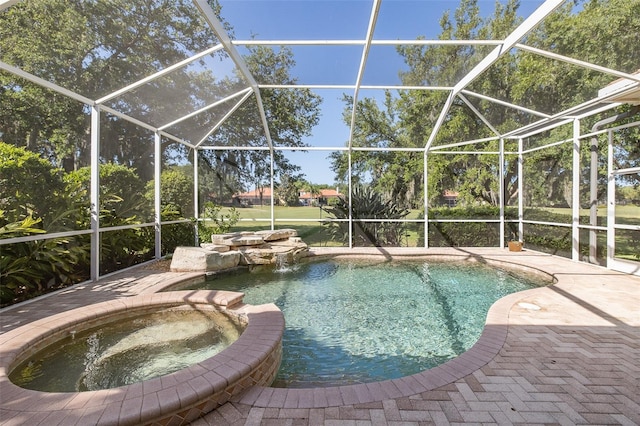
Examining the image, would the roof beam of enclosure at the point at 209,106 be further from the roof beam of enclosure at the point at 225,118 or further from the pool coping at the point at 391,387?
the pool coping at the point at 391,387

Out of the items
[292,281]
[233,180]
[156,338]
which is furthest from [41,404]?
[233,180]

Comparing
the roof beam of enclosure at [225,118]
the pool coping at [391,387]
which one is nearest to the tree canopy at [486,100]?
the roof beam of enclosure at [225,118]

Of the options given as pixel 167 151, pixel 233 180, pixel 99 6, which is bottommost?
pixel 233 180

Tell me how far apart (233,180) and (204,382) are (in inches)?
357

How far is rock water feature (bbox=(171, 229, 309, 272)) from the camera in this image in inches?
257

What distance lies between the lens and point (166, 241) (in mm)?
8453

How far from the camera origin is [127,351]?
10.1 ft

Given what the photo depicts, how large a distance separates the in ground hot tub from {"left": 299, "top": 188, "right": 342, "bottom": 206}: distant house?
270 inches

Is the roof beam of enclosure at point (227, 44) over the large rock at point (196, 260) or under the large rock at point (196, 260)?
over

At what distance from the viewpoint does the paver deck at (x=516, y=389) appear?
78.0 inches

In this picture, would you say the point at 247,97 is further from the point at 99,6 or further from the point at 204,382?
the point at 204,382

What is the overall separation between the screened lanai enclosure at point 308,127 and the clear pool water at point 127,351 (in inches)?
85.3

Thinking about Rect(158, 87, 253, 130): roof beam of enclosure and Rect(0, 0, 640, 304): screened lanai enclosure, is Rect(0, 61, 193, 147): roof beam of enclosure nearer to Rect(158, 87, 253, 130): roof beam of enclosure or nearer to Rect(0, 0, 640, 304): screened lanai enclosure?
Rect(0, 0, 640, 304): screened lanai enclosure

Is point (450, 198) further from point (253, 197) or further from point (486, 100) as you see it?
point (253, 197)
